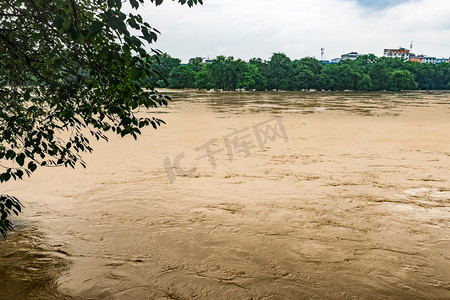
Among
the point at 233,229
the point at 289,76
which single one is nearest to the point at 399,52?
the point at 289,76

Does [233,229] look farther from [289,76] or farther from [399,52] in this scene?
[399,52]

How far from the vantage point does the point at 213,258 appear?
16.3 ft

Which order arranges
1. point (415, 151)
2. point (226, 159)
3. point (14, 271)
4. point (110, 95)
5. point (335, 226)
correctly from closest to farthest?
point (110, 95) < point (14, 271) < point (335, 226) < point (226, 159) < point (415, 151)

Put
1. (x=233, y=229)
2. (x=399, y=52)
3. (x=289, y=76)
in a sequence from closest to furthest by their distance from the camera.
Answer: (x=233, y=229) < (x=289, y=76) < (x=399, y=52)

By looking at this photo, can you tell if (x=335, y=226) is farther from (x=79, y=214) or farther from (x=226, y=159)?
(x=226, y=159)

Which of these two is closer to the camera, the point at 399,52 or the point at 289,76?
the point at 289,76

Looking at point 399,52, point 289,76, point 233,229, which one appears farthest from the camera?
point 399,52

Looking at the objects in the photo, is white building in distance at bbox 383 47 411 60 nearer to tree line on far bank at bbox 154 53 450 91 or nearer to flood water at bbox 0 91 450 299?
tree line on far bank at bbox 154 53 450 91

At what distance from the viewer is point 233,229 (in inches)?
231

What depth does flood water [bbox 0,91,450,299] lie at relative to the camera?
14.1 feet

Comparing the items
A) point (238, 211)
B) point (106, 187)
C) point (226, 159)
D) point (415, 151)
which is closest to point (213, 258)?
point (238, 211)

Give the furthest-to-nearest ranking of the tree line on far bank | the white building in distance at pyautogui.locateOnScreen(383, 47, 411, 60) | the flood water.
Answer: the white building in distance at pyautogui.locateOnScreen(383, 47, 411, 60) < the tree line on far bank < the flood water

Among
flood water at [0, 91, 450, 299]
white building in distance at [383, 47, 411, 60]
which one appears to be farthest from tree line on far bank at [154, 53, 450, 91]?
white building in distance at [383, 47, 411, 60]

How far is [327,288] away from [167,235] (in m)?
2.53
